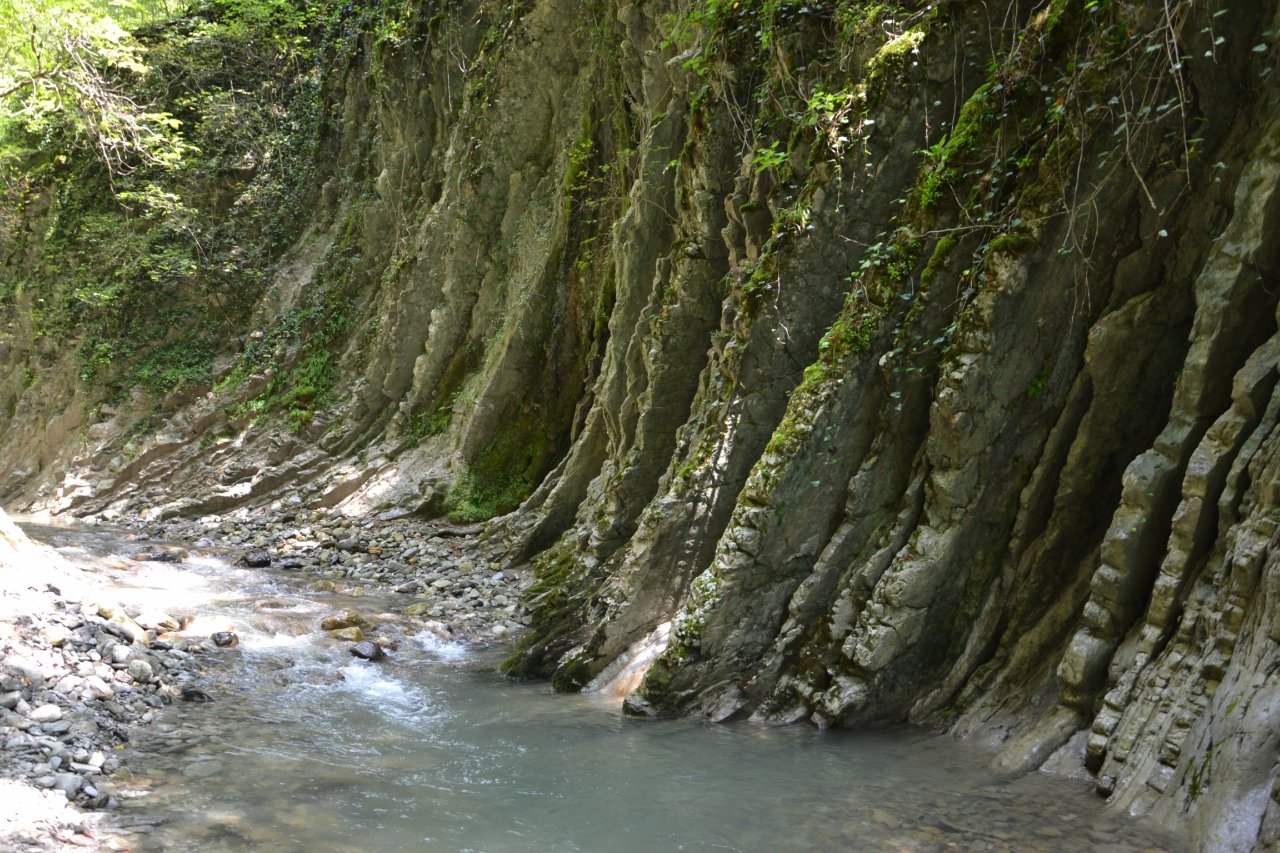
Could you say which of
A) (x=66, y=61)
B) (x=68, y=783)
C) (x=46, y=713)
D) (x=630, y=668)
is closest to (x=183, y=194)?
(x=66, y=61)

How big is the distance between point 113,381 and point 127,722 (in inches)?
561

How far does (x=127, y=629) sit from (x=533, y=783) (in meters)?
3.82

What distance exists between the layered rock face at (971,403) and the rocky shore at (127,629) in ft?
4.43

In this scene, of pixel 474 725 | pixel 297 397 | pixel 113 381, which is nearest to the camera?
pixel 474 725

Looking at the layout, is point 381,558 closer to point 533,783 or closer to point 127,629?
point 127,629

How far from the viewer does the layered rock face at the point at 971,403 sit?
460cm

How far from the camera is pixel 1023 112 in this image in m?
6.02

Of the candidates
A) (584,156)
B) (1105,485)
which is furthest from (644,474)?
(584,156)

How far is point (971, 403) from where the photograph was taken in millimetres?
5652

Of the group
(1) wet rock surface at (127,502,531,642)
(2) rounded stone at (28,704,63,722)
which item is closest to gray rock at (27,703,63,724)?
(2) rounded stone at (28,704,63,722)

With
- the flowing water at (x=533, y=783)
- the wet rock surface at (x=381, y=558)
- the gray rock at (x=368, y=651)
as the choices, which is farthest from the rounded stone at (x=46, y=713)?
the wet rock surface at (x=381, y=558)

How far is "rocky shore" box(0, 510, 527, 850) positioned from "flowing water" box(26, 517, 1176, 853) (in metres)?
0.23

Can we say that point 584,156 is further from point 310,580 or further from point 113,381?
point 113,381

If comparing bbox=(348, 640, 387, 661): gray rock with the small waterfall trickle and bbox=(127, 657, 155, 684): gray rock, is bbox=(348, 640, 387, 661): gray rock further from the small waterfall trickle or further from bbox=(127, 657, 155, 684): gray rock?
the small waterfall trickle
